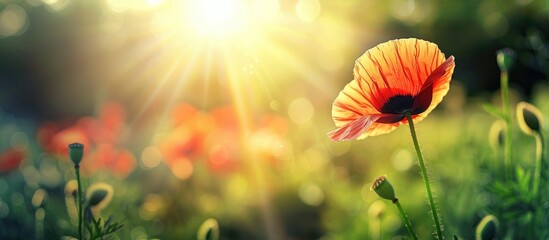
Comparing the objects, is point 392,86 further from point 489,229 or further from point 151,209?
point 151,209

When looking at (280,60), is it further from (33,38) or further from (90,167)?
(33,38)

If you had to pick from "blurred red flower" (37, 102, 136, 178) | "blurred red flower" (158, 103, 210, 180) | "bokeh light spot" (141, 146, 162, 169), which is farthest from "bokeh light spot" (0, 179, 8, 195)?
"blurred red flower" (158, 103, 210, 180)

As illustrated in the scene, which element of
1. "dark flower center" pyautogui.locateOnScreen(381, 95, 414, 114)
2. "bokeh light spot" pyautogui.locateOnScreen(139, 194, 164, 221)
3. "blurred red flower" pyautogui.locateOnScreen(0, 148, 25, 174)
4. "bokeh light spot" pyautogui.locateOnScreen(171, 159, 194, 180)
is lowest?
"bokeh light spot" pyautogui.locateOnScreen(139, 194, 164, 221)

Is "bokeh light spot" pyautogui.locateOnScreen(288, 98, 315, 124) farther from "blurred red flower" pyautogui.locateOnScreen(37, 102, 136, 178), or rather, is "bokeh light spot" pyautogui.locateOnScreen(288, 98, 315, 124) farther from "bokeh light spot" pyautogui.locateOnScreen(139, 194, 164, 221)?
"bokeh light spot" pyautogui.locateOnScreen(139, 194, 164, 221)

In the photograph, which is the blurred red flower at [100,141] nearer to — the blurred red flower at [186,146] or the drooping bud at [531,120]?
the blurred red flower at [186,146]

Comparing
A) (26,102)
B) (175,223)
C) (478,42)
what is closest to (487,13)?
(478,42)
